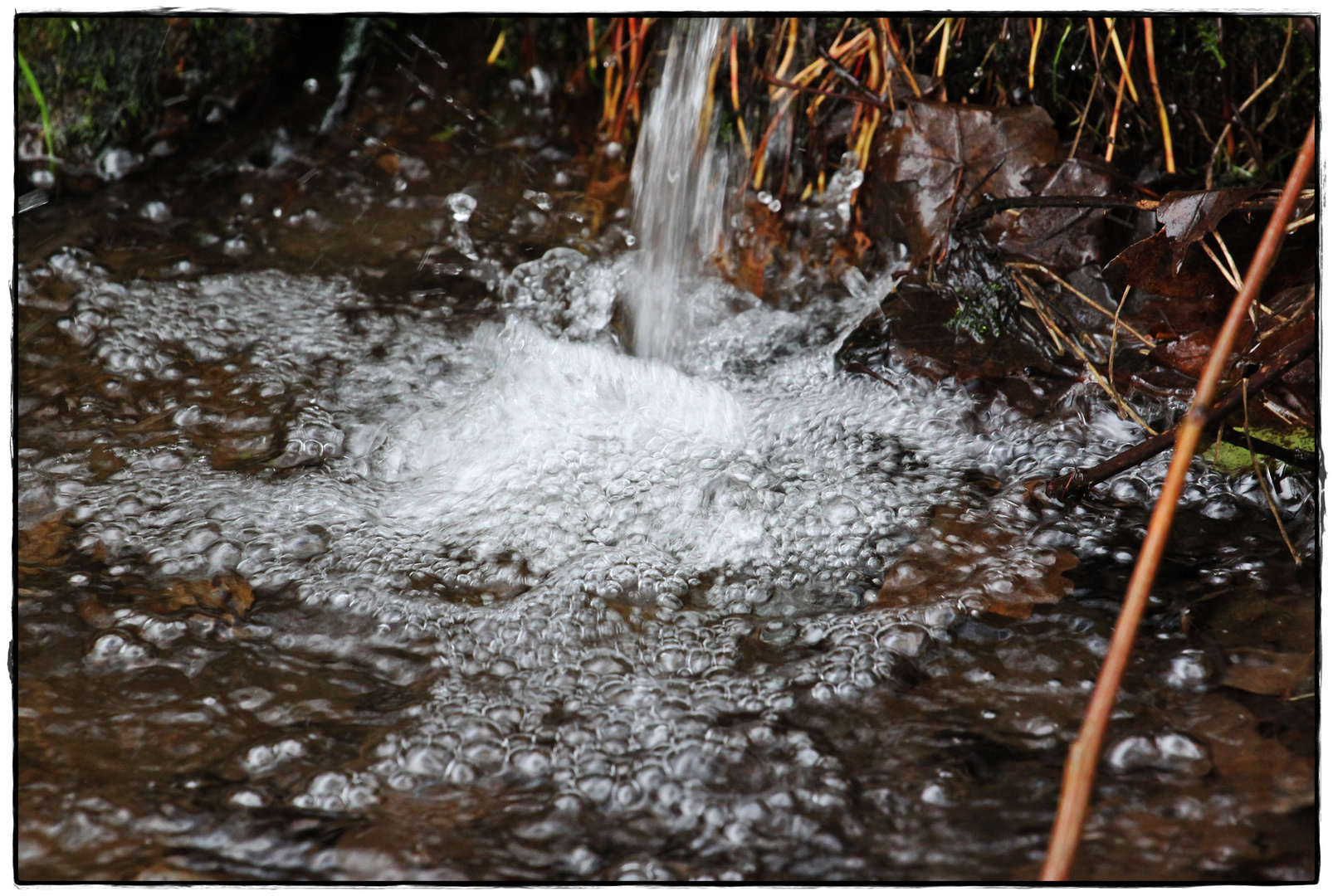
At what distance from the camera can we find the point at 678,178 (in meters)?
2.51

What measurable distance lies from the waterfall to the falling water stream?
0.6 inches

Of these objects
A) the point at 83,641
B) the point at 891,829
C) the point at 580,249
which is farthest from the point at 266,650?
the point at 580,249

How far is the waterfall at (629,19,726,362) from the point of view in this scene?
7.76ft

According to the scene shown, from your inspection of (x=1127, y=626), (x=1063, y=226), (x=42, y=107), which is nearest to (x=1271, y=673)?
(x=1127, y=626)

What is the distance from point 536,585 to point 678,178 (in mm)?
1392

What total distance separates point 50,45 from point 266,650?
6.63ft

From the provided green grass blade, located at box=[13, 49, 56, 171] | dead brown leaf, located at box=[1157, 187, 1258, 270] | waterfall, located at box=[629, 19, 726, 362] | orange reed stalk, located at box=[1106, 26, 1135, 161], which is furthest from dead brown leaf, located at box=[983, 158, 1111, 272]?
green grass blade, located at box=[13, 49, 56, 171]

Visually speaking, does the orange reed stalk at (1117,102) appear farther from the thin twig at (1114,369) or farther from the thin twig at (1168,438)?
the thin twig at (1168,438)

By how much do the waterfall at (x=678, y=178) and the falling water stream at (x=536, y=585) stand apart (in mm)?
15

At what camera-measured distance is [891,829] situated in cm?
106

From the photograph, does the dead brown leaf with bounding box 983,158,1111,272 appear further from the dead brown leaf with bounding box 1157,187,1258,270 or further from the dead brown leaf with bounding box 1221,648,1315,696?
the dead brown leaf with bounding box 1221,648,1315,696

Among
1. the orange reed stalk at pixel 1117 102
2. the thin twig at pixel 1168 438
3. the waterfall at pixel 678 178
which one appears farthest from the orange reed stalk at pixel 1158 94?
the waterfall at pixel 678 178

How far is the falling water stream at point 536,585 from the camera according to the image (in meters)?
1.08

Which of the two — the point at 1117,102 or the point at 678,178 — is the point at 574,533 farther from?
the point at 1117,102
